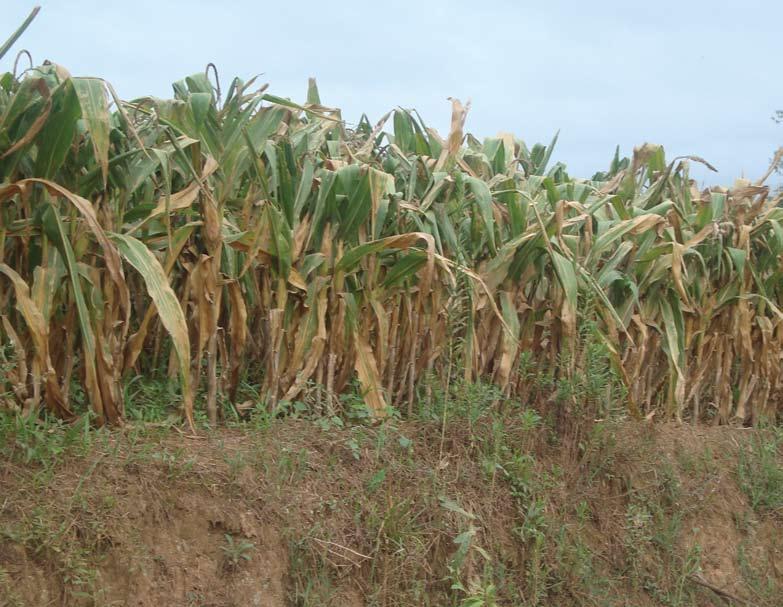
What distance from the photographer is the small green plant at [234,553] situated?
344 cm

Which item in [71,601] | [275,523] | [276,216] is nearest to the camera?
[71,601]

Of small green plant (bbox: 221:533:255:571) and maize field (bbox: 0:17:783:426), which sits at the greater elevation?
maize field (bbox: 0:17:783:426)

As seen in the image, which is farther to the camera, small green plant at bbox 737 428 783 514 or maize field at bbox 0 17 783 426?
small green plant at bbox 737 428 783 514

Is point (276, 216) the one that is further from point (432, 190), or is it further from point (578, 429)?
point (578, 429)

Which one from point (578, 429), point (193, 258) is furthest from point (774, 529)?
point (193, 258)

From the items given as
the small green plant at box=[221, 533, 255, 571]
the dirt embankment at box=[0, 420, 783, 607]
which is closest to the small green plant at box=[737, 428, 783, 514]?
the dirt embankment at box=[0, 420, 783, 607]

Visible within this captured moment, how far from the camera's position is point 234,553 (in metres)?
3.44

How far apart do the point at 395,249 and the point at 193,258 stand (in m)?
0.93

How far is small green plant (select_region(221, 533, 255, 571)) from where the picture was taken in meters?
3.44

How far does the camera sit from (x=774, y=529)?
5039mm

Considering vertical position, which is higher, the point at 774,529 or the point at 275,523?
the point at 275,523

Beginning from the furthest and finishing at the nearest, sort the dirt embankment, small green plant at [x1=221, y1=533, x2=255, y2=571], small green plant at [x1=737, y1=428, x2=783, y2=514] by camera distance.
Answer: small green plant at [x1=737, y1=428, x2=783, y2=514] < small green plant at [x1=221, y1=533, x2=255, y2=571] < the dirt embankment

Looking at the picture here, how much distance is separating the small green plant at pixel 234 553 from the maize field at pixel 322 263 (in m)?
0.55

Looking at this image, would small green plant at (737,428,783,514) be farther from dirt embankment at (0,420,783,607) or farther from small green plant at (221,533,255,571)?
small green plant at (221,533,255,571)
